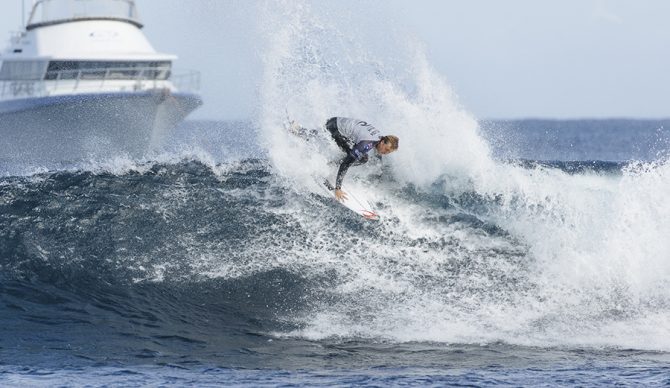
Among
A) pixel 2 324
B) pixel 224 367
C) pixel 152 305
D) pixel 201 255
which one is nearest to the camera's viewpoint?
pixel 224 367

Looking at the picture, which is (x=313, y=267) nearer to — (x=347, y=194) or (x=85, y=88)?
(x=347, y=194)

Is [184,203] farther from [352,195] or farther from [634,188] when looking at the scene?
[634,188]

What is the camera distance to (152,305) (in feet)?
41.4

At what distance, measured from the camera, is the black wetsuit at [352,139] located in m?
14.3

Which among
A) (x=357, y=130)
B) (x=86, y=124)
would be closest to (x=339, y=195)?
(x=357, y=130)

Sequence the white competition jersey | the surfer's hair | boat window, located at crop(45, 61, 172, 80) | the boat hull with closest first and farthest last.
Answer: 1. the surfer's hair
2. the white competition jersey
3. the boat hull
4. boat window, located at crop(45, 61, 172, 80)

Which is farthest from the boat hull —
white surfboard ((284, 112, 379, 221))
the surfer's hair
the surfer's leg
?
the surfer's hair

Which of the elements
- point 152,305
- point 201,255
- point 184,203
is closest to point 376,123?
point 184,203

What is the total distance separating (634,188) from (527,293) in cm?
333

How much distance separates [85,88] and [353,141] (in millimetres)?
18156

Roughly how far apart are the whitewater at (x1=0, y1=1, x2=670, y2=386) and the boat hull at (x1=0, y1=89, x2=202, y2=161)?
10.9 metres

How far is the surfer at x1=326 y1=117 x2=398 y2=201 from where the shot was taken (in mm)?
14199

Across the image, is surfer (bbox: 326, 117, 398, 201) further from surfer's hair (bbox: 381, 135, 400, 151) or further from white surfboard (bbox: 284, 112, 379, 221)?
white surfboard (bbox: 284, 112, 379, 221)

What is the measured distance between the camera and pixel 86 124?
2950 centimetres
